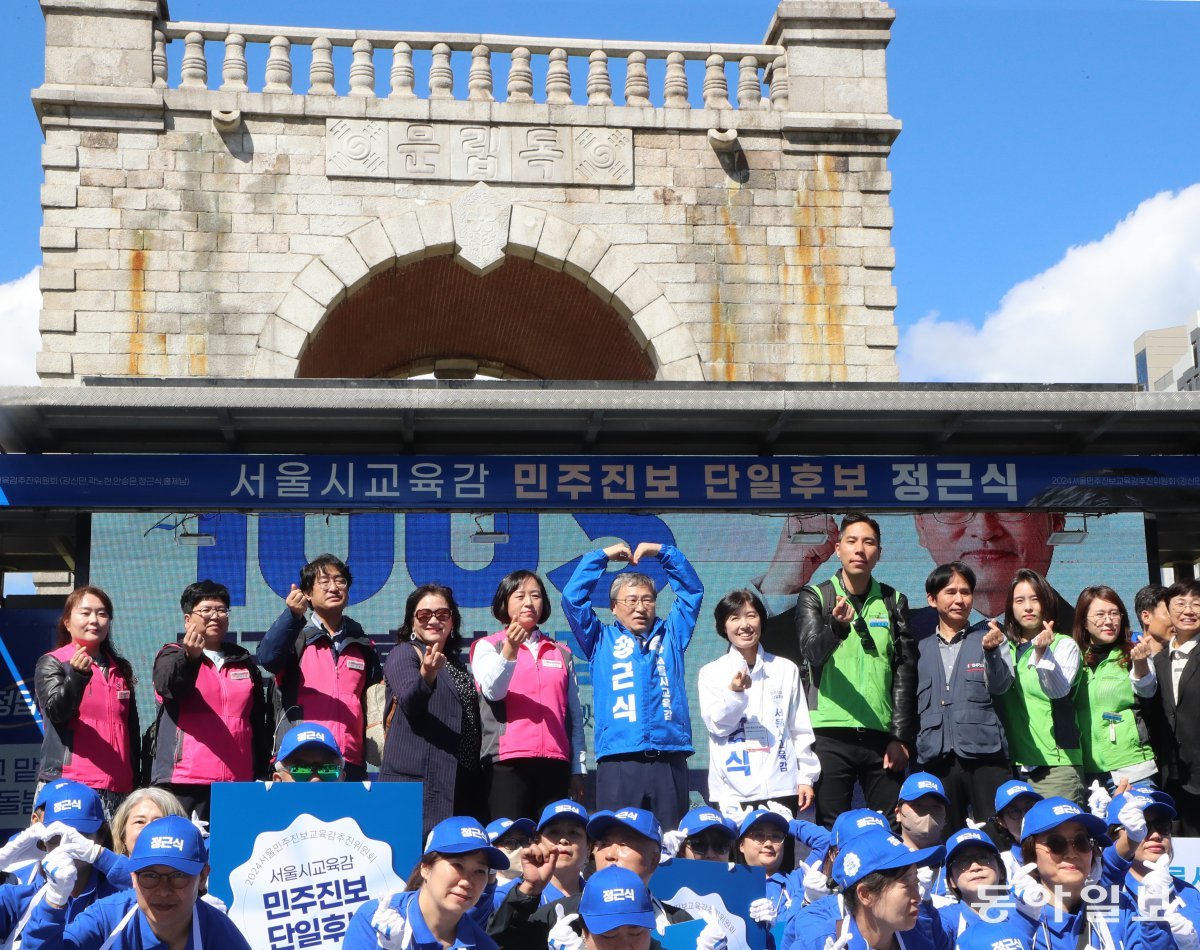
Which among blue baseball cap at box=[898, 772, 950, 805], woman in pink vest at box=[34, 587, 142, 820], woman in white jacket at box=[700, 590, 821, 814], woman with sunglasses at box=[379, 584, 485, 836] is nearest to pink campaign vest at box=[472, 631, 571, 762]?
woman with sunglasses at box=[379, 584, 485, 836]

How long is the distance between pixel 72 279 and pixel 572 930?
43.6ft

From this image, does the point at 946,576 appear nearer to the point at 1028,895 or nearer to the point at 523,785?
the point at 523,785

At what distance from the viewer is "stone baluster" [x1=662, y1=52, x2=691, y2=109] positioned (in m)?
18.3

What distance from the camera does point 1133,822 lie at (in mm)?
7223

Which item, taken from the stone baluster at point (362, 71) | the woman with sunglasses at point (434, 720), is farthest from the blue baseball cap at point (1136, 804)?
the stone baluster at point (362, 71)

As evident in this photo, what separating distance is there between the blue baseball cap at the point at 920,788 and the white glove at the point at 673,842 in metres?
1.15

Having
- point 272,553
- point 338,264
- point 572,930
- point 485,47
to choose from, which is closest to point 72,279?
point 338,264

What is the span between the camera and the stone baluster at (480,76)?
18.0 metres

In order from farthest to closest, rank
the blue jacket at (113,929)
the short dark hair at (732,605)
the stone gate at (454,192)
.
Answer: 1. the stone gate at (454,192)
2. the short dark hair at (732,605)
3. the blue jacket at (113,929)

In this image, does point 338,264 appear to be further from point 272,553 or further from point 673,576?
point 673,576

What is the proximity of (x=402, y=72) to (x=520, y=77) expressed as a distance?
135 centimetres

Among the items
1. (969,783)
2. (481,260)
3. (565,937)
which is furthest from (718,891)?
(481,260)

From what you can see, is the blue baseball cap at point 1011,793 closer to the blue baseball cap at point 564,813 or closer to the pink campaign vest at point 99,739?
the blue baseball cap at point 564,813

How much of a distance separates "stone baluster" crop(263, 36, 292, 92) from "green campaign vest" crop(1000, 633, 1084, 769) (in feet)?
39.4
